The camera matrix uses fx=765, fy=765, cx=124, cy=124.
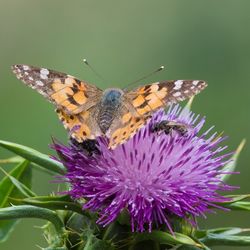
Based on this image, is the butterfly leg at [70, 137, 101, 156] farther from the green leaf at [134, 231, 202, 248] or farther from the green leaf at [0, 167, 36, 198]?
the green leaf at [134, 231, 202, 248]

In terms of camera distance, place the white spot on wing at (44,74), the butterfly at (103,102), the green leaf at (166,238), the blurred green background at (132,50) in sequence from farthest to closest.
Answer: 1. the blurred green background at (132,50)
2. the white spot on wing at (44,74)
3. the butterfly at (103,102)
4. the green leaf at (166,238)

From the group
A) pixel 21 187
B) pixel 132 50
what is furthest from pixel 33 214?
pixel 132 50

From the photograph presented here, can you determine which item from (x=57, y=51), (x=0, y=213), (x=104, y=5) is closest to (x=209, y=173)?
(x=0, y=213)

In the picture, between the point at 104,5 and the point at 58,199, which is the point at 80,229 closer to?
the point at 58,199

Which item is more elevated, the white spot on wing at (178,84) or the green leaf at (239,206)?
the white spot on wing at (178,84)

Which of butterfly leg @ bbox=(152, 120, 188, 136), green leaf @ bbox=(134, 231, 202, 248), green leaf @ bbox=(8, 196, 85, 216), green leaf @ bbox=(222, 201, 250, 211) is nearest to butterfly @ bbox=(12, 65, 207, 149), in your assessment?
butterfly leg @ bbox=(152, 120, 188, 136)

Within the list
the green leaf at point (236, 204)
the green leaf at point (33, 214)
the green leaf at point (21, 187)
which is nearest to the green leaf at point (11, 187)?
the green leaf at point (21, 187)

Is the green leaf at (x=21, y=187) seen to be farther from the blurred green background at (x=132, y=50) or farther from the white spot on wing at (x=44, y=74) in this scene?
the blurred green background at (x=132, y=50)
